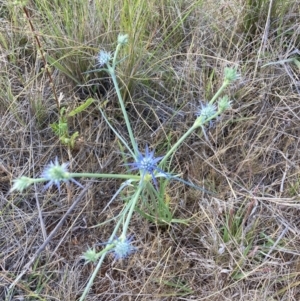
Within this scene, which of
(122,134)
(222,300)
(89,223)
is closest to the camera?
(222,300)

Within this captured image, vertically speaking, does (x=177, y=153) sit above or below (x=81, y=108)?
below

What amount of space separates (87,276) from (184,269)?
232 millimetres

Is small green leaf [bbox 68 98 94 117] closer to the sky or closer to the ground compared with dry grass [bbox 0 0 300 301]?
closer to the sky

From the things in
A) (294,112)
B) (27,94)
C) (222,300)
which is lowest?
(222,300)

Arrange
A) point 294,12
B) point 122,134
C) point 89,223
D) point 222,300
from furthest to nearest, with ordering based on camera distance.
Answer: point 294,12 < point 122,134 < point 89,223 < point 222,300

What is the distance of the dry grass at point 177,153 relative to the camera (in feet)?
3.91

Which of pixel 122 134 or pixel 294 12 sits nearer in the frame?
pixel 122 134

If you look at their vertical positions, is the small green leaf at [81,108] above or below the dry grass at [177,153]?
above

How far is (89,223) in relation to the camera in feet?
4.18

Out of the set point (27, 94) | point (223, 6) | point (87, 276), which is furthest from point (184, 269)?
point (223, 6)

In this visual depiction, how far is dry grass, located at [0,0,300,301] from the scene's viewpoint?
1.19m

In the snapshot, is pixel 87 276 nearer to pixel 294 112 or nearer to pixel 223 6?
pixel 294 112

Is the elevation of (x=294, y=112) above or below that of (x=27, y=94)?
below

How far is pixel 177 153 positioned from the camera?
134cm
